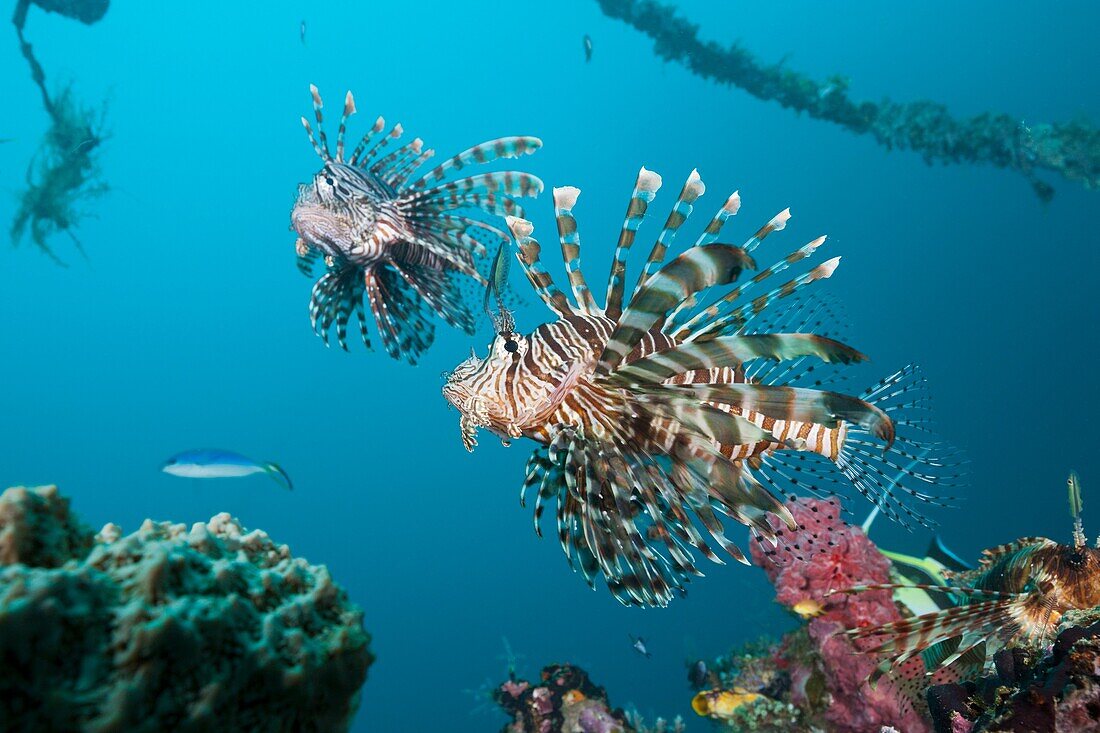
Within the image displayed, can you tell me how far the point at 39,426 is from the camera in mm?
68875

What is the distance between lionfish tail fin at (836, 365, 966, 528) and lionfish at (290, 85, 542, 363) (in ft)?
10.5

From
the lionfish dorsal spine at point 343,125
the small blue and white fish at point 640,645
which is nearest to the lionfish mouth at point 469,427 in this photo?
the lionfish dorsal spine at point 343,125

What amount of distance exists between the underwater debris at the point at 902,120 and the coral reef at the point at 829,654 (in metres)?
12.0

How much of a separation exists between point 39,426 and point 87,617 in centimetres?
8579

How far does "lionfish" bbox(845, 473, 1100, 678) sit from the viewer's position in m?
2.42

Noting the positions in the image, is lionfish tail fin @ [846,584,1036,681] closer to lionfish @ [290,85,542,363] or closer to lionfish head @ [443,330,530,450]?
lionfish head @ [443,330,530,450]

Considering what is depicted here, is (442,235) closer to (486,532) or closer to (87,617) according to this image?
(87,617)

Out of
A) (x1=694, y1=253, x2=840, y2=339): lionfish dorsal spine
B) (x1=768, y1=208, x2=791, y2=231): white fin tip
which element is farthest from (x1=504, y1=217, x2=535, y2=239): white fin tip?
(x1=768, y1=208, x2=791, y2=231): white fin tip

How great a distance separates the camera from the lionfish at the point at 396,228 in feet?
19.0

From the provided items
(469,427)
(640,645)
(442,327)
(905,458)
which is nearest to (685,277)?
(469,427)

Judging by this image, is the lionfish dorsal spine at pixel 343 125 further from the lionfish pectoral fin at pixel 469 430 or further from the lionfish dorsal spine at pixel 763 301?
the lionfish dorsal spine at pixel 763 301

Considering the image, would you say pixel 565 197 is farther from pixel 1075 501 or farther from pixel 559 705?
pixel 559 705

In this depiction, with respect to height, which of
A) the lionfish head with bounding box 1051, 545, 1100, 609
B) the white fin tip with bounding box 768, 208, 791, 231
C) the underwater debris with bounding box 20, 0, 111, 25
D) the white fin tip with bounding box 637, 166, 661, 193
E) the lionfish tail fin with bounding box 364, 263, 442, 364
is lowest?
the lionfish head with bounding box 1051, 545, 1100, 609

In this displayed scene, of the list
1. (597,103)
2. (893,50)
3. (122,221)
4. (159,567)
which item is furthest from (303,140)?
(159,567)
